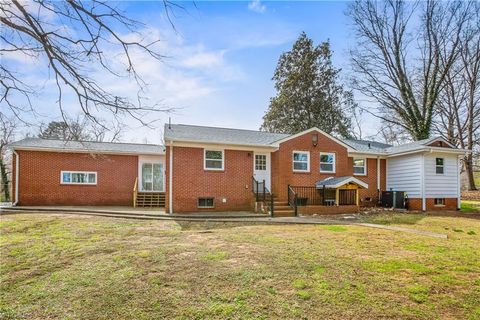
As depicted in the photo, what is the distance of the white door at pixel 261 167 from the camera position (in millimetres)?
15984

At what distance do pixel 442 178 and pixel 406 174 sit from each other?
Answer: 1.95 metres

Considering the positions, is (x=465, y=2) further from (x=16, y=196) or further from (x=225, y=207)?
(x=16, y=196)

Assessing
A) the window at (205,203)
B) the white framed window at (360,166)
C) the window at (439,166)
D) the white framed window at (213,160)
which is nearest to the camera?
the window at (205,203)

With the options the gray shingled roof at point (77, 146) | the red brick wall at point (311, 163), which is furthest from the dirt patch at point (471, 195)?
the gray shingled roof at point (77, 146)

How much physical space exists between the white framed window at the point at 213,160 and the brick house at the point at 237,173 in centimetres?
5

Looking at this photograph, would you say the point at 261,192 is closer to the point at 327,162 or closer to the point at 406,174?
the point at 327,162

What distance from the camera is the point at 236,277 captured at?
4668 mm

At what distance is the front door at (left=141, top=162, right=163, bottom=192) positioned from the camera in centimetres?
1872

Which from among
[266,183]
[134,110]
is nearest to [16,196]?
[266,183]

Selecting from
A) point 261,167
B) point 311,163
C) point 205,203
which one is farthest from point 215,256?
point 311,163

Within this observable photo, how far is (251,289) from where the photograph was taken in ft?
13.9

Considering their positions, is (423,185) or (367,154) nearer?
(423,185)

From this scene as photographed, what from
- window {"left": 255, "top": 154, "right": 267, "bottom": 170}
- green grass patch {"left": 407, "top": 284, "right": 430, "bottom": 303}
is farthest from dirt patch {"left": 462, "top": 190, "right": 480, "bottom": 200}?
green grass patch {"left": 407, "top": 284, "right": 430, "bottom": 303}

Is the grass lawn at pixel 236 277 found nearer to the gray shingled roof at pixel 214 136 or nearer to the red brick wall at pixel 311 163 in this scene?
the gray shingled roof at pixel 214 136
